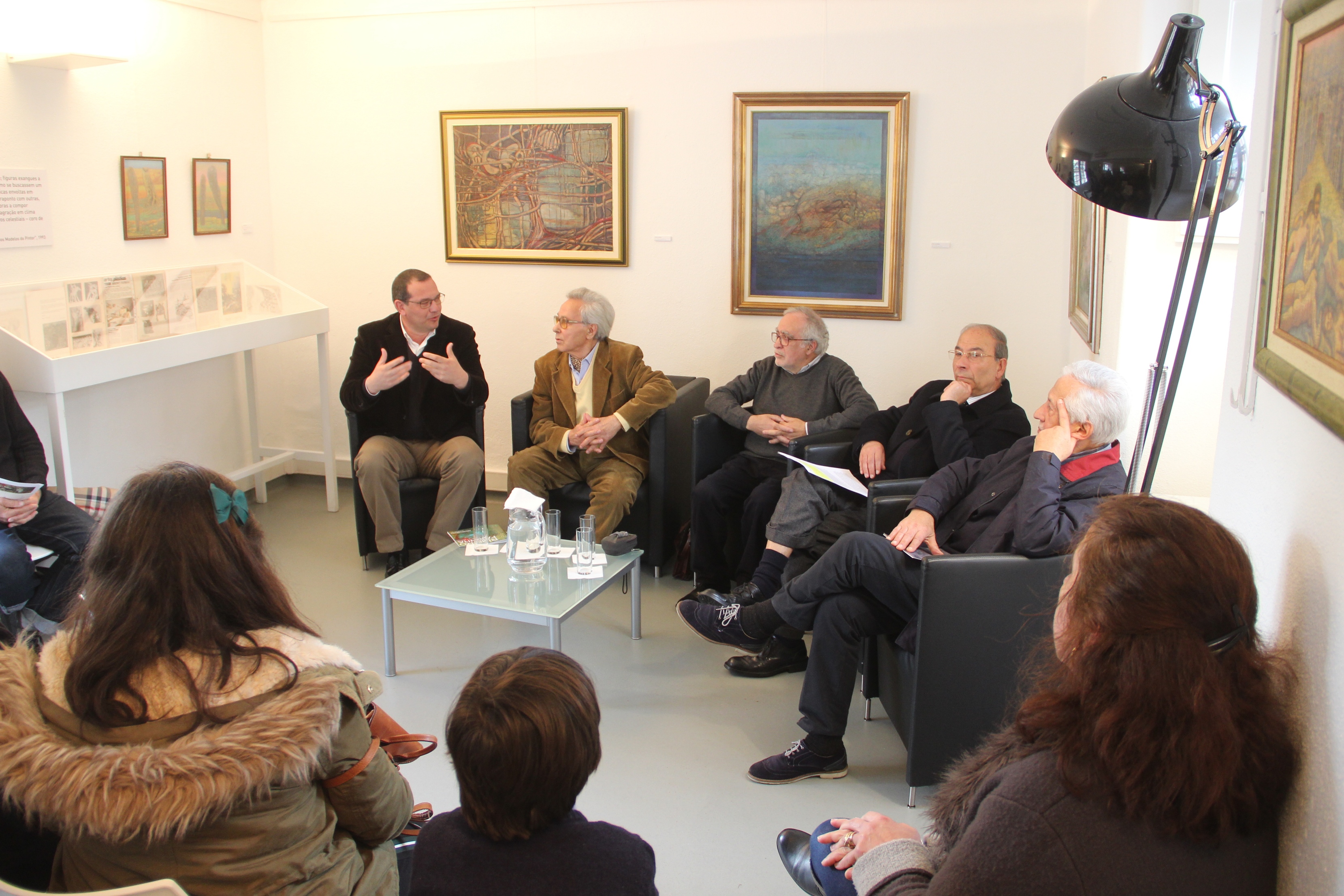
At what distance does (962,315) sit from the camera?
500 cm

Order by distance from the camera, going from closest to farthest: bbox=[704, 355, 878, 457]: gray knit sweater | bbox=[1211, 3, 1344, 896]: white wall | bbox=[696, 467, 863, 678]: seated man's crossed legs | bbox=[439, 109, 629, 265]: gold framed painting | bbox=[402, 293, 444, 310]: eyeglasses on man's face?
bbox=[1211, 3, 1344, 896]: white wall, bbox=[696, 467, 863, 678]: seated man's crossed legs, bbox=[704, 355, 878, 457]: gray knit sweater, bbox=[402, 293, 444, 310]: eyeglasses on man's face, bbox=[439, 109, 629, 265]: gold framed painting

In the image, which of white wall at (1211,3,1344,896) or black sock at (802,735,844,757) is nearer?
white wall at (1211,3,1344,896)

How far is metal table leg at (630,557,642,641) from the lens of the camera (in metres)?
3.94

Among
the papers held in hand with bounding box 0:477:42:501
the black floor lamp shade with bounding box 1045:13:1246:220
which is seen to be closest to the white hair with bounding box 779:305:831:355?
the black floor lamp shade with bounding box 1045:13:1246:220

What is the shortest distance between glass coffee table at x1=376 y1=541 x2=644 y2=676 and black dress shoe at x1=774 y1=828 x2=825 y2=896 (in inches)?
51.6

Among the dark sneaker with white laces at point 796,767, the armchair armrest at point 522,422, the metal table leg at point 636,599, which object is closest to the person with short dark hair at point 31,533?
the armchair armrest at point 522,422

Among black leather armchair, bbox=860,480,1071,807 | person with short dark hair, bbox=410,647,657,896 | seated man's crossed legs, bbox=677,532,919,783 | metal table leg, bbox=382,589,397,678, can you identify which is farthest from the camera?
metal table leg, bbox=382,589,397,678

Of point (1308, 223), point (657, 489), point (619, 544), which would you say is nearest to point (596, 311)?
point (657, 489)

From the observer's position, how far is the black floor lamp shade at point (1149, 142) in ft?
6.52

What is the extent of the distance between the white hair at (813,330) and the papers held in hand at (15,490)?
3.08 metres

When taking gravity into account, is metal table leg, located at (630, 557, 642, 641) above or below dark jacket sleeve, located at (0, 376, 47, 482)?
below

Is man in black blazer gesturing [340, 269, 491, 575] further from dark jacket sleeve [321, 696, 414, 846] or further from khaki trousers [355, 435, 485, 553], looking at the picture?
dark jacket sleeve [321, 696, 414, 846]

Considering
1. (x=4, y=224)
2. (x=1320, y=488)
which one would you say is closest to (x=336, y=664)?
(x=1320, y=488)

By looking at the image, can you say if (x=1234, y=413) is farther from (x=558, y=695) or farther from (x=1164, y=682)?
(x=558, y=695)
